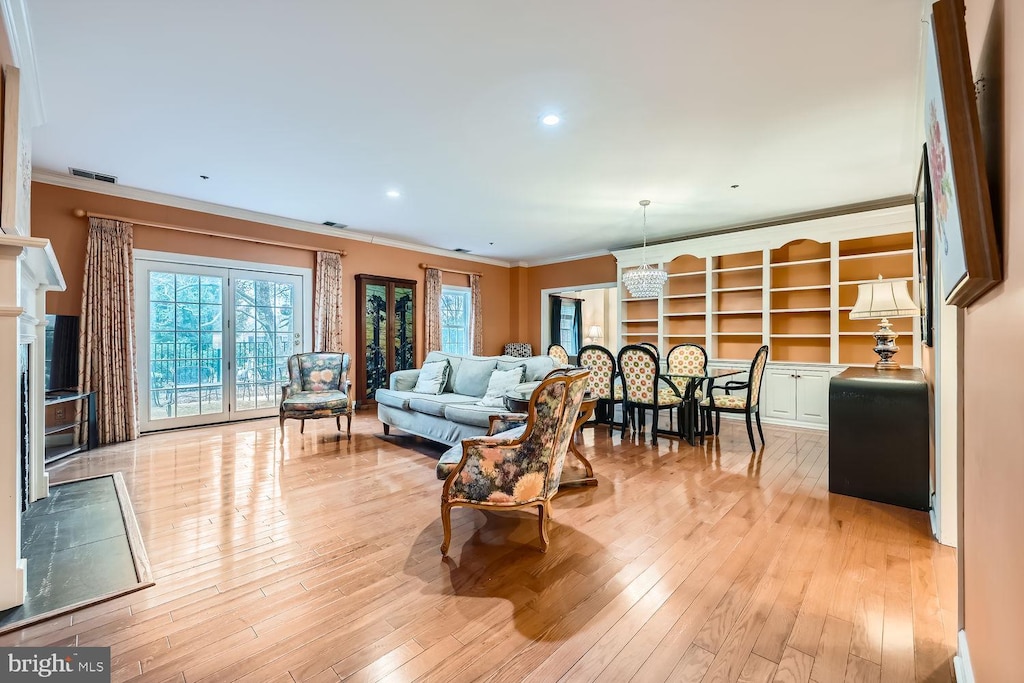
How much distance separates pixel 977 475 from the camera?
1.18m

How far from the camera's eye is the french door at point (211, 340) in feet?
16.2

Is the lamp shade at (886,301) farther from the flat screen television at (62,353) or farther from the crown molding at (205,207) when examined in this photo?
the flat screen television at (62,353)

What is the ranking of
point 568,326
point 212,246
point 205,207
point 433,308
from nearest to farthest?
1. point 205,207
2. point 212,246
3. point 433,308
4. point 568,326

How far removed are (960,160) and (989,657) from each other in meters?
1.20

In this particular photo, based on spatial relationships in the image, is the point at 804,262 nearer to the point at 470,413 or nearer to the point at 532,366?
the point at 532,366

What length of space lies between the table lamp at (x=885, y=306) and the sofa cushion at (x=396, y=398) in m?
4.04

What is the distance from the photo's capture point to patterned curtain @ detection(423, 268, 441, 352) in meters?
7.43

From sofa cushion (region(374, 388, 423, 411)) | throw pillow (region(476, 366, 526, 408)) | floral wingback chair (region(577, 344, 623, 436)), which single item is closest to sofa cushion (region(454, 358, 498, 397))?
throw pillow (region(476, 366, 526, 408))

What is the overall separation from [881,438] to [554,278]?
6.07 metres

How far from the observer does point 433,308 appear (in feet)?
24.6

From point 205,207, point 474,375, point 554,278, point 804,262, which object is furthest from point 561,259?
point 205,207

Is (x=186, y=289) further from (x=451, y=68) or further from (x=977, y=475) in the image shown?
(x=977, y=475)

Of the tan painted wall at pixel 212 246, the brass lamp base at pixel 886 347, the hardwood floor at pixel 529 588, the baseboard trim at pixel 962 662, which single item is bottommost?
the hardwood floor at pixel 529 588

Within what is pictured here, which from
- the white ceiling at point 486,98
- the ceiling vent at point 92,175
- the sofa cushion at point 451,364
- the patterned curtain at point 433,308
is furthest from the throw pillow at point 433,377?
the ceiling vent at point 92,175
